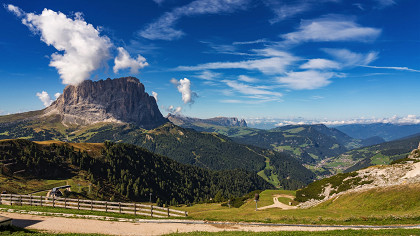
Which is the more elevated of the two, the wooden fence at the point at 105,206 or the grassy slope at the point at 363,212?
the wooden fence at the point at 105,206

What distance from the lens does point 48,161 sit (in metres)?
140

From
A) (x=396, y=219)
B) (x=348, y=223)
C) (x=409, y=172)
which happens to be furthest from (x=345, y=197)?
(x=348, y=223)

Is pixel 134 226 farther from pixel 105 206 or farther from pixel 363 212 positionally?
pixel 363 212

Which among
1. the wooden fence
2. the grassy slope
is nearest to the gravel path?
the grassy slope

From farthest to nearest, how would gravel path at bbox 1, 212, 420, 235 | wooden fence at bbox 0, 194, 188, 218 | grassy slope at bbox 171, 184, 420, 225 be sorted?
wooden fence at bbox 0, 194, 188, 218 < grassy slope at bbox 171, 184, 420, 225 < gravel path at bbox 1, 212, 420, 235

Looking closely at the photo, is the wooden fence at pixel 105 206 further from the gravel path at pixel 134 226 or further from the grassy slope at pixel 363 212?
the grassy slope at pixel 363 212

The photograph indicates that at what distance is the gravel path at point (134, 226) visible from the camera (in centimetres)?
2639

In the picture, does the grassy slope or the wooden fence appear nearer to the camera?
the grassy slope

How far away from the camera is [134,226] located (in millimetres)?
28578

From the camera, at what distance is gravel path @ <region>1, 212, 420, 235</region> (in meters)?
26.4

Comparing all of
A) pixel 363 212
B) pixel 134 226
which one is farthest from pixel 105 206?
pixel 363 212

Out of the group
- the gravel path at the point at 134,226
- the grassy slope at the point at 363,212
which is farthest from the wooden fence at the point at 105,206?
the grassy slope at the point at 363,212

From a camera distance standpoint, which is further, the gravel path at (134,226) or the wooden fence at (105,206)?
the wooden fence at (105,206)

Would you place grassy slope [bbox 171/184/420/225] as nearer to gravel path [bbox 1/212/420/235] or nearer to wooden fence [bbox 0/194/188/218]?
gravel path [bbox 1/212/420/235]
